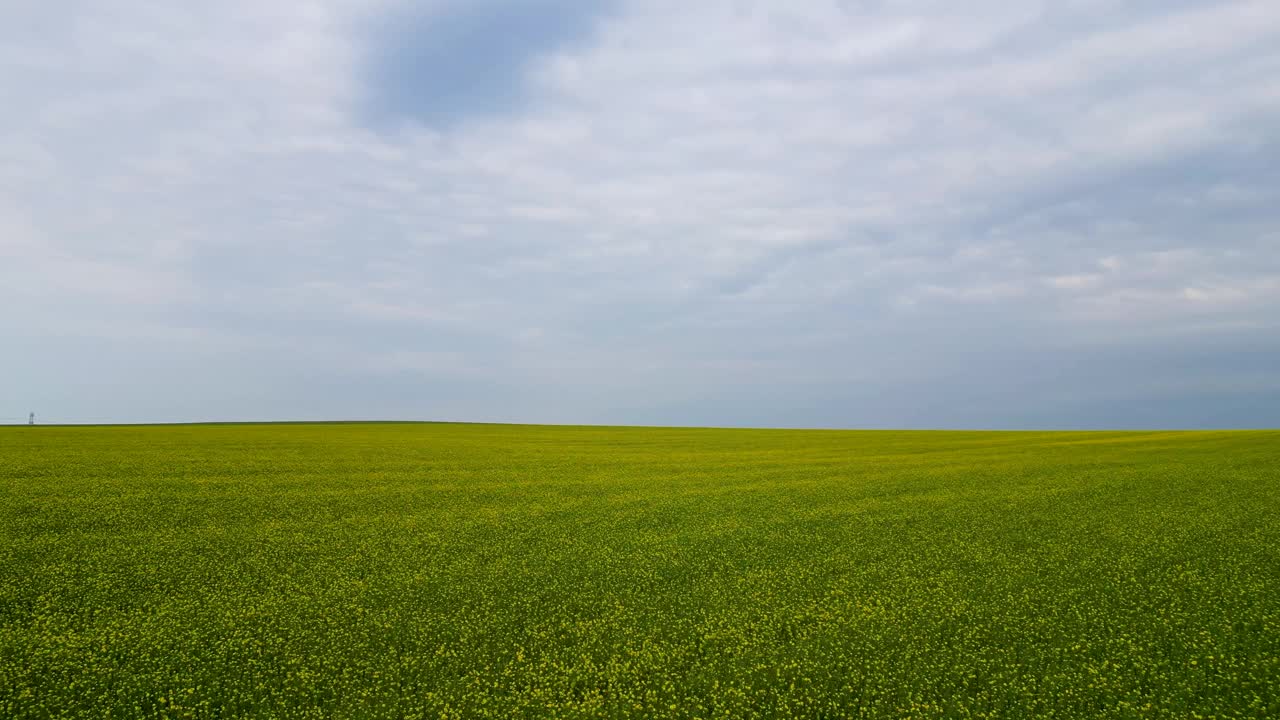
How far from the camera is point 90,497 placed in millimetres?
15141

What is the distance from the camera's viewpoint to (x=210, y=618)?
8094mm

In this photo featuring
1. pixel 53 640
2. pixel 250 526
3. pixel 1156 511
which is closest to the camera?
pixel 53 640

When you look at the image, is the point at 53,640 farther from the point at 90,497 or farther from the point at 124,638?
the point at 90,497

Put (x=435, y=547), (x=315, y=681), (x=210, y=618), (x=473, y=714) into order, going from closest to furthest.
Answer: (x=473, y=714) < (x=315, y=681) < (x=210, y=618) < (x=435, y=547)

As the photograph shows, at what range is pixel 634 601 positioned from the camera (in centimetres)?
879

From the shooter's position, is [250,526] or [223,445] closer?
[250,526]

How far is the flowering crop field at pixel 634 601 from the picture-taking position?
629 cm

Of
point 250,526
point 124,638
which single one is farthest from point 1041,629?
point 250,526

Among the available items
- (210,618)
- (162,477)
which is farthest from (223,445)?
(210,618)

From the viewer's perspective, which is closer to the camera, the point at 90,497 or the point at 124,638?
the point at 124,638

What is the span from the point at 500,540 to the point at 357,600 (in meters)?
3.66

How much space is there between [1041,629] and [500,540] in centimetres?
841

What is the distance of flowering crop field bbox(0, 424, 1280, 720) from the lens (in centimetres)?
629

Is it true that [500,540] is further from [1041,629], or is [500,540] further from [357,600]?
[1041,629]
